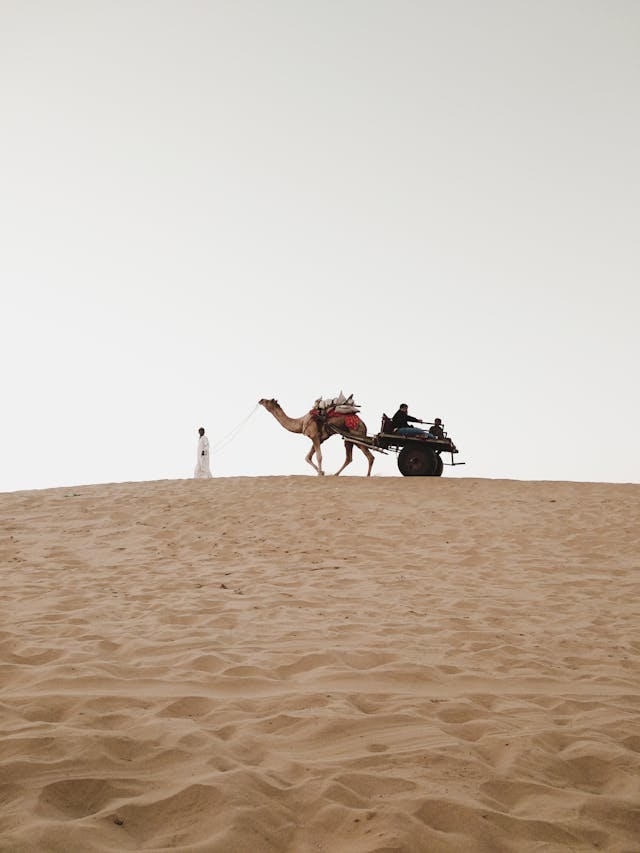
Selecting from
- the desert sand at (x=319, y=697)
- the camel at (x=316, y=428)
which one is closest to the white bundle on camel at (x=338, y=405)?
the camel at (x=316, y=428)

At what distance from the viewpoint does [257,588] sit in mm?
7867

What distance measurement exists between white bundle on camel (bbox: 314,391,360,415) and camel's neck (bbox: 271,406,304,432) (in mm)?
758

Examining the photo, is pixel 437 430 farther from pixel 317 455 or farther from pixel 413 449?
pixel 317 455

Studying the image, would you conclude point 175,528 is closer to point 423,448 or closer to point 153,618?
point 153,618

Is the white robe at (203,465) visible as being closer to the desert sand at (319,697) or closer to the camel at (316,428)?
the camel at (316,428)

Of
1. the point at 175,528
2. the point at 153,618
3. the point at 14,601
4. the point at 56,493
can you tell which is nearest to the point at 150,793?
the point at 153,618

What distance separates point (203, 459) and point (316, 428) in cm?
389

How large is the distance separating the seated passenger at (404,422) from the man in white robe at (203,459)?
5.99 meters

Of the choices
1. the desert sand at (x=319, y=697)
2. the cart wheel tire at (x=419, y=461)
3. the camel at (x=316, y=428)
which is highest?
the camel at (x=316, y=428)

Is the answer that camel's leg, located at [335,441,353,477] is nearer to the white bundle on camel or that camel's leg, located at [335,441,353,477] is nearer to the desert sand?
the white bundle on camel

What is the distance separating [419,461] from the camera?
18.1 m

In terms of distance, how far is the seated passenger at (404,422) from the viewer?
17984 millimetres

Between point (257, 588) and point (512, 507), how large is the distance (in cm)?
774

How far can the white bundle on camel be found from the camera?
18797mm
